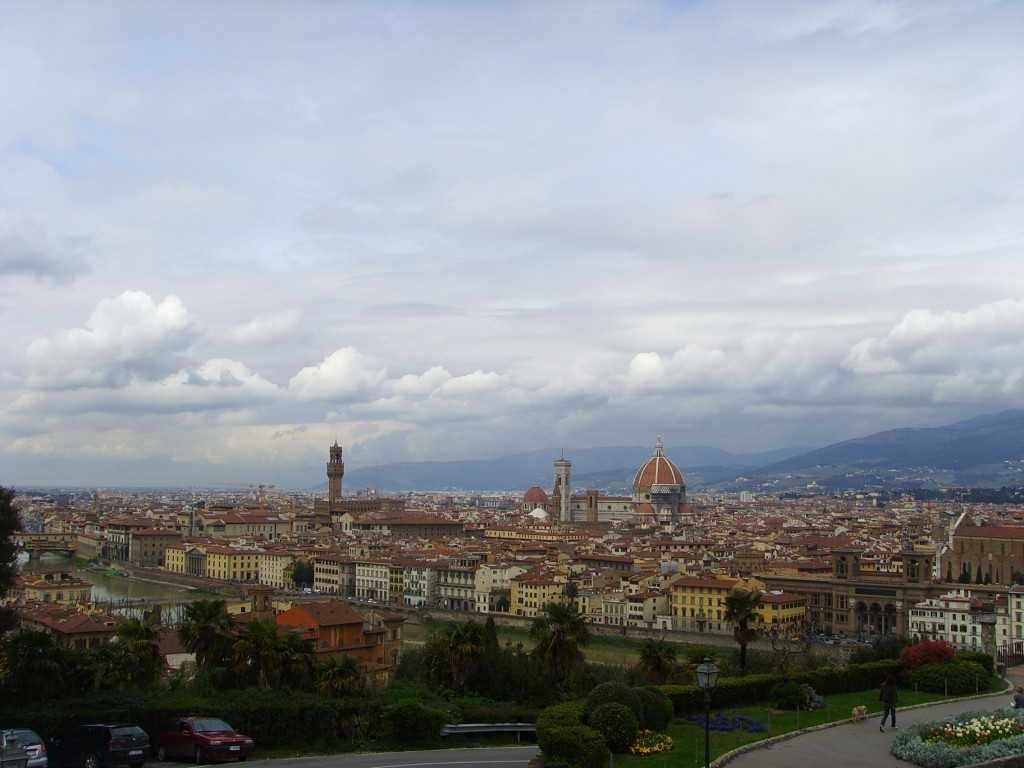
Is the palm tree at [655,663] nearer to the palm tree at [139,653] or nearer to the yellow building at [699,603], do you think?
the palm tree at [139,653]

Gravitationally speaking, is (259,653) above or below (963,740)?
above

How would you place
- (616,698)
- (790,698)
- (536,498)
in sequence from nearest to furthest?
(616,698)
(790,698)
(536,498)

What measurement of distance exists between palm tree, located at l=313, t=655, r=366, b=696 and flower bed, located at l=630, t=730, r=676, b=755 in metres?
6.11

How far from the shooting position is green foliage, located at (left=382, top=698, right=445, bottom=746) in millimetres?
14008

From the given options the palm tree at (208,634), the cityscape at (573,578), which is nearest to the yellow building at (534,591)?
the cityscape at (573,578)

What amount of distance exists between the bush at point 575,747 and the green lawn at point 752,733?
41cm

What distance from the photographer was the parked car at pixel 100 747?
39.1 feet

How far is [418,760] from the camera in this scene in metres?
13.0

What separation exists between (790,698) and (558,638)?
A: 668cm

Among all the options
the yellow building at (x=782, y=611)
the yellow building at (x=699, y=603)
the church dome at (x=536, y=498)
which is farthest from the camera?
the church dome at (x=536, y=498)

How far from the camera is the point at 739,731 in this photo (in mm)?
14414

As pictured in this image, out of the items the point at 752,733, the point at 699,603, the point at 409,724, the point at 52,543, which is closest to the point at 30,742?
the point at 409,724

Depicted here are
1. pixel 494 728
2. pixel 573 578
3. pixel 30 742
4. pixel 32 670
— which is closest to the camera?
pixel 30 742

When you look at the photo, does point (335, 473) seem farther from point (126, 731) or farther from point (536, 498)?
point (126, 731)
